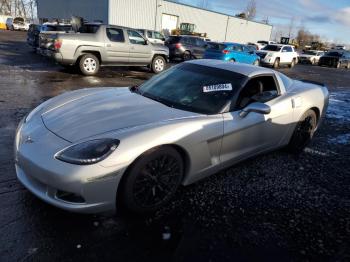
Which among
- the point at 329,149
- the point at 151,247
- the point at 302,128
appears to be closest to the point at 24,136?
the point at 151,247

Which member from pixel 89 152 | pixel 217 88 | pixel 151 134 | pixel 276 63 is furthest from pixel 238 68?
pixel 276 63

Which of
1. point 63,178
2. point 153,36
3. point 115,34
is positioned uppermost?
point 115,34

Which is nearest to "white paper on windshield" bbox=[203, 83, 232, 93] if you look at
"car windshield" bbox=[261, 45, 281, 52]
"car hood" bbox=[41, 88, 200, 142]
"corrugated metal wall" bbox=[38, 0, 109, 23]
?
"car hood" bbox=[41, 88, 200, 142]

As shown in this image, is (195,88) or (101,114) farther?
(195,88)

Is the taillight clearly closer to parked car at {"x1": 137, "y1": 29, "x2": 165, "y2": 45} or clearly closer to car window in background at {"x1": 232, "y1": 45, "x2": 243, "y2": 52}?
parked car at {"x1": 137, "y1": 29, "x2": 165, "y2": 45}

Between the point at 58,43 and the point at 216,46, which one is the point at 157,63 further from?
the point at 216,46

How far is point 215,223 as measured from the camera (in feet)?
10.2

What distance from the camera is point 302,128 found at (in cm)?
501

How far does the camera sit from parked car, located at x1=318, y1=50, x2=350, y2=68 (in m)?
29.9

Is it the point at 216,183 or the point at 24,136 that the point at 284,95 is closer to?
the point at 216,183

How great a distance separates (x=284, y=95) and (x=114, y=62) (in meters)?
8.53

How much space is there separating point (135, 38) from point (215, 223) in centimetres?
1045

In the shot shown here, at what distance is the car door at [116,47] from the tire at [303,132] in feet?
27.0

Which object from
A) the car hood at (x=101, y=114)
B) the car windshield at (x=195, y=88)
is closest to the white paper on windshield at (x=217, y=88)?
the car windshield at (x=195, y=88)
